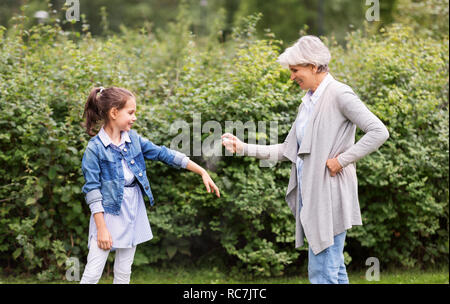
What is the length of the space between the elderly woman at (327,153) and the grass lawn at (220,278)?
2.14 m

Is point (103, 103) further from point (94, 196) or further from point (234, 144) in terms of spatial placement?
point (234, 144)

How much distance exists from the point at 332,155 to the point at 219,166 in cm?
215

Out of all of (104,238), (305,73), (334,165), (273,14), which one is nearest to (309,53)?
(305,73)

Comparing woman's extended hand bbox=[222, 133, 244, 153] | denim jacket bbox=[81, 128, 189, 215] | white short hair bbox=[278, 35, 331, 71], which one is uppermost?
white short hair bbox=[278, 35, 331, 71]

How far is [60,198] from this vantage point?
5.00 meters

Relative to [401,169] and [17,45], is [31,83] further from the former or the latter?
[401,169]

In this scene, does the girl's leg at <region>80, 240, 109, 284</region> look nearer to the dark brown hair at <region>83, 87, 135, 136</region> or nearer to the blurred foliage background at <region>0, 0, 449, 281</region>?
the dark brown hair at <region>83, 87, 135, 136</region>

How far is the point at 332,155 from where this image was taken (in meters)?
3.19

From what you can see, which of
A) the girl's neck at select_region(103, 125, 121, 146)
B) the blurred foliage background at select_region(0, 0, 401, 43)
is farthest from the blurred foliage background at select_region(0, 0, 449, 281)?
the blurred foliage background at select_region(0, 0, 401, 43)

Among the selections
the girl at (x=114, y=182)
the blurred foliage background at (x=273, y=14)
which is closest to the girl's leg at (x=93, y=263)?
the girl at (x=114, y=182)

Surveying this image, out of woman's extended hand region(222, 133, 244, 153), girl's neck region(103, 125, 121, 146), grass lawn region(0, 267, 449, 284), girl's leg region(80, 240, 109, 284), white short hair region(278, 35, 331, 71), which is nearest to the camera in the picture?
white short hair region(278, 35, 331, 71)

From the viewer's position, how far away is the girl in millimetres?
3279

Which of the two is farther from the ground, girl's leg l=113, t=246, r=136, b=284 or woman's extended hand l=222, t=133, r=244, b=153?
woman's extended hand l=222, t=133, r=244, b=153
